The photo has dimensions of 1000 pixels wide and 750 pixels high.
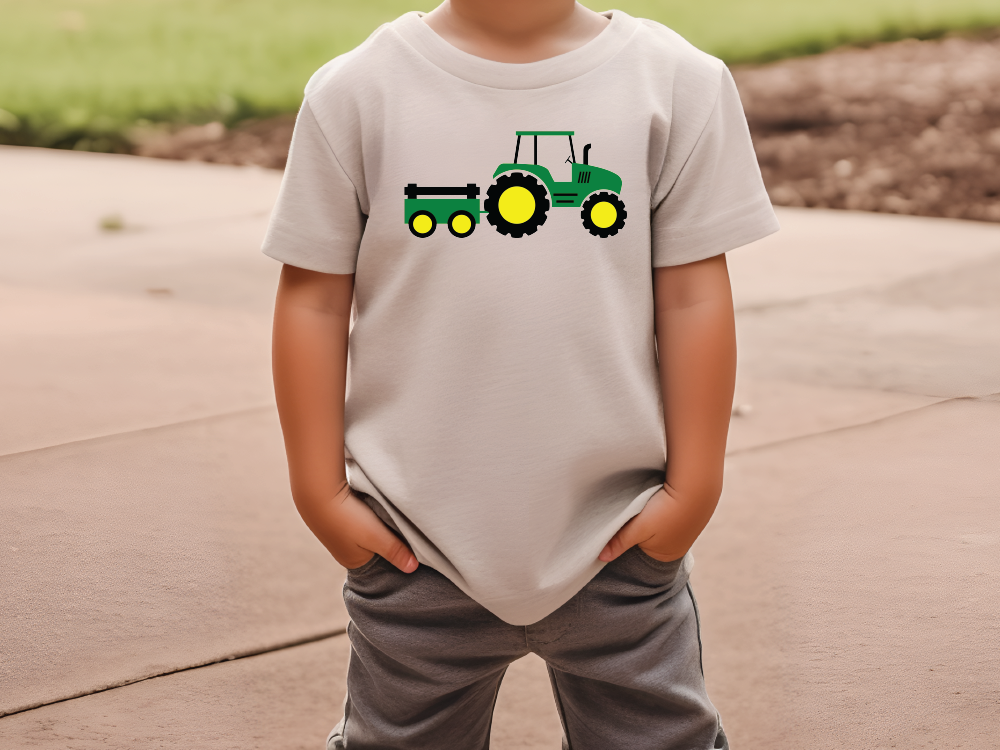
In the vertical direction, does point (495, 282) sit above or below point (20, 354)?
above

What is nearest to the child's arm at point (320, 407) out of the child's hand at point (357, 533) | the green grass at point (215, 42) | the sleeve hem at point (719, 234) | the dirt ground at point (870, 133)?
the child's hand at point (357, 533)

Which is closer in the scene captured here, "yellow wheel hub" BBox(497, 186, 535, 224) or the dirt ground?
"yellow wheel hub" BBox(497, 186, 535, 224)

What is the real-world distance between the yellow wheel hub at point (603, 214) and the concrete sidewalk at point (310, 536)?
1137 millimetres

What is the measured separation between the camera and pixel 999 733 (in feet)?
6.68

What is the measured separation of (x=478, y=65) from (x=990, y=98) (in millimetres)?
7578

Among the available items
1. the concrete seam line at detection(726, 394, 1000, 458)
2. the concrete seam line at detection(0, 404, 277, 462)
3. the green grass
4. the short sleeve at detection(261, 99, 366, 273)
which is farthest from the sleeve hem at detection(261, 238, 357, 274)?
the green grass

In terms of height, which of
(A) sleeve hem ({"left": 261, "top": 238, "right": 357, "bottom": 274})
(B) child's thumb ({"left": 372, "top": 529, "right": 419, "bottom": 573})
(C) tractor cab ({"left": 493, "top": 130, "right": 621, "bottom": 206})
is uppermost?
(C) tractor cab ({"left": 493, "top": 130, "right": 621, "bottom": 206})

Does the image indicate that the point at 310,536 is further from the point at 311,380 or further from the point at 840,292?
the point at 840,292

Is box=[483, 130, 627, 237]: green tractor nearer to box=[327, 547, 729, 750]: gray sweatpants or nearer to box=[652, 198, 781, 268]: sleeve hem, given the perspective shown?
box=[652, 198, 781, 268]: sleeve hem

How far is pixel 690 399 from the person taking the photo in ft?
4.48

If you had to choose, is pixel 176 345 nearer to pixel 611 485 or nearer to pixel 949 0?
pixel 611 485

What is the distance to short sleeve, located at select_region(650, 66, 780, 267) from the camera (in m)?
1.31

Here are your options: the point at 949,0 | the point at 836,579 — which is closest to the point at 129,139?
the point at 949,0

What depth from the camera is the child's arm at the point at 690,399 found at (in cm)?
135
